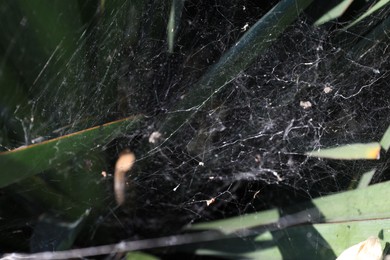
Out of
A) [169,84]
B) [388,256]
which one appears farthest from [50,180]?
[388,256]

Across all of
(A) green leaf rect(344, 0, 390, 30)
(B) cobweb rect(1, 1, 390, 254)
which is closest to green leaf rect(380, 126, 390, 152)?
(B) cobweb rect(1, 1, 390, 254)

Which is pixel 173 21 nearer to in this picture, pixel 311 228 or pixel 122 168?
pixel 122 168

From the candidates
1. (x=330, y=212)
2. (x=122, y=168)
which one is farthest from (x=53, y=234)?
(x=330, y=212)

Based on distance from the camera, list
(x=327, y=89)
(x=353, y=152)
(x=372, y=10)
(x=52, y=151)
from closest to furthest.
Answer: (x=52, y=151)
(x=353, y=152)
(x=372, y=10)
(x=327, y=89)

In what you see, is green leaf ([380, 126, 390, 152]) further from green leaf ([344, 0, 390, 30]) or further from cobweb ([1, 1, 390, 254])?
green leaf ([344, 0, 390, 30])

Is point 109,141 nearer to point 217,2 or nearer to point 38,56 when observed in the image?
point 38,56

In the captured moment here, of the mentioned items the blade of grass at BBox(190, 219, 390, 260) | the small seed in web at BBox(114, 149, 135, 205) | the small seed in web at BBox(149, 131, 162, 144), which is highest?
the small seed in web at BBox(149, 131, 162, 144)
